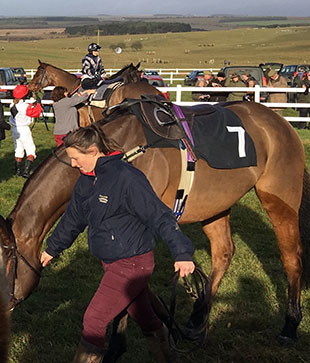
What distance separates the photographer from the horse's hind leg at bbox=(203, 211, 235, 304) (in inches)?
233

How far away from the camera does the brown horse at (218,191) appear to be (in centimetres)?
441

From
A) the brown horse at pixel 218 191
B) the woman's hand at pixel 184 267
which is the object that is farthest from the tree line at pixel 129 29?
the woman's hand at pixel 184 267

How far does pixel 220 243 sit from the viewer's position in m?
6.00

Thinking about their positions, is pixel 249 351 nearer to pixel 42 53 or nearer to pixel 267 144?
pixel 267 144

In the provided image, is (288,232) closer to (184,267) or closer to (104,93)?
(184,267)

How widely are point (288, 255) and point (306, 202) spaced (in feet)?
2.02

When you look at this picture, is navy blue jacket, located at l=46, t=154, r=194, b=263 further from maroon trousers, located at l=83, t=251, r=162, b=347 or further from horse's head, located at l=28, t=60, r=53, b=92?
horse's head, located at l=28, t=60, r=53, b=92

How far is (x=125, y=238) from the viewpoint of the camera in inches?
140

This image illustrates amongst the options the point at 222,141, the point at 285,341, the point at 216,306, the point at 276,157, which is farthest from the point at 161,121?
the point at 285,341

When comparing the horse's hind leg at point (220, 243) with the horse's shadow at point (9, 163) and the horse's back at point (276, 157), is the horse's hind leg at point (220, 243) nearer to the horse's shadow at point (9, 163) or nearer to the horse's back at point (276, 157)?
the horse's back at point (276, 157)

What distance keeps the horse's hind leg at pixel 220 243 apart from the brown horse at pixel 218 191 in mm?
11

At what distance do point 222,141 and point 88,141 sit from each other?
2.01 m

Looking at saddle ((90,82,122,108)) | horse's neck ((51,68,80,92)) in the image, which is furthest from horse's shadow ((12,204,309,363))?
horse's neck ((51,68,80,92))

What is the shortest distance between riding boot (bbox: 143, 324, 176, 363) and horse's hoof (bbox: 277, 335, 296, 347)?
149cm
